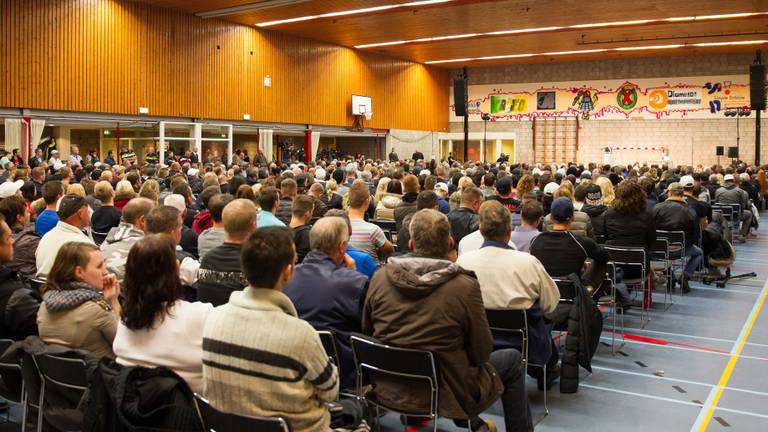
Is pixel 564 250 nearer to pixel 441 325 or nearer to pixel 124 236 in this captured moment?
pixel 441 325

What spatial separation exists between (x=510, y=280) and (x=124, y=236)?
9.06 feet

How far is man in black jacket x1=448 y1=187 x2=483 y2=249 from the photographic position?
22.8 ft

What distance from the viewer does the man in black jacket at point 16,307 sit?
3.67 m

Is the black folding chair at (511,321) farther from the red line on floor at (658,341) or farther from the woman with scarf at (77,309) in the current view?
the red line on floor at (658,341)

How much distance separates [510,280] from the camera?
4.11m

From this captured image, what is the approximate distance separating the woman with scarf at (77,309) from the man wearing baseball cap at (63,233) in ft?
3.92

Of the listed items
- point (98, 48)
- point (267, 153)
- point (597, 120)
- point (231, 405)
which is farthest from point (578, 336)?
point (597, 120)

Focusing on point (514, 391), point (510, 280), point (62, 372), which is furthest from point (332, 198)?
point (62, 372)

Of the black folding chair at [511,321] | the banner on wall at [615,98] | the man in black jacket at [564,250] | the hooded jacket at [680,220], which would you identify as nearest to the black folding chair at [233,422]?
the black folding chair at [511,321]

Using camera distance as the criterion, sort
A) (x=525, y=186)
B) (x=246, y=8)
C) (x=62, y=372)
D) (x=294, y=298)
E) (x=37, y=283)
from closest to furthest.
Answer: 1. (x=62, y=372)
2. (x=294, y=298)
3. (x=37, y=283)
4. (x=525, y=186)
5. (x=246, y=8)

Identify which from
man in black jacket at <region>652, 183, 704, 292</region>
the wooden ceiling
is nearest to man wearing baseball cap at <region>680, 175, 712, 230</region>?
man in black jacket at <region>652, 183, 704, 292</region>

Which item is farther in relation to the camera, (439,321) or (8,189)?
(8,189)

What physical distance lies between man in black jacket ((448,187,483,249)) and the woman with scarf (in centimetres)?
418

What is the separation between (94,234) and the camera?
7.09m
